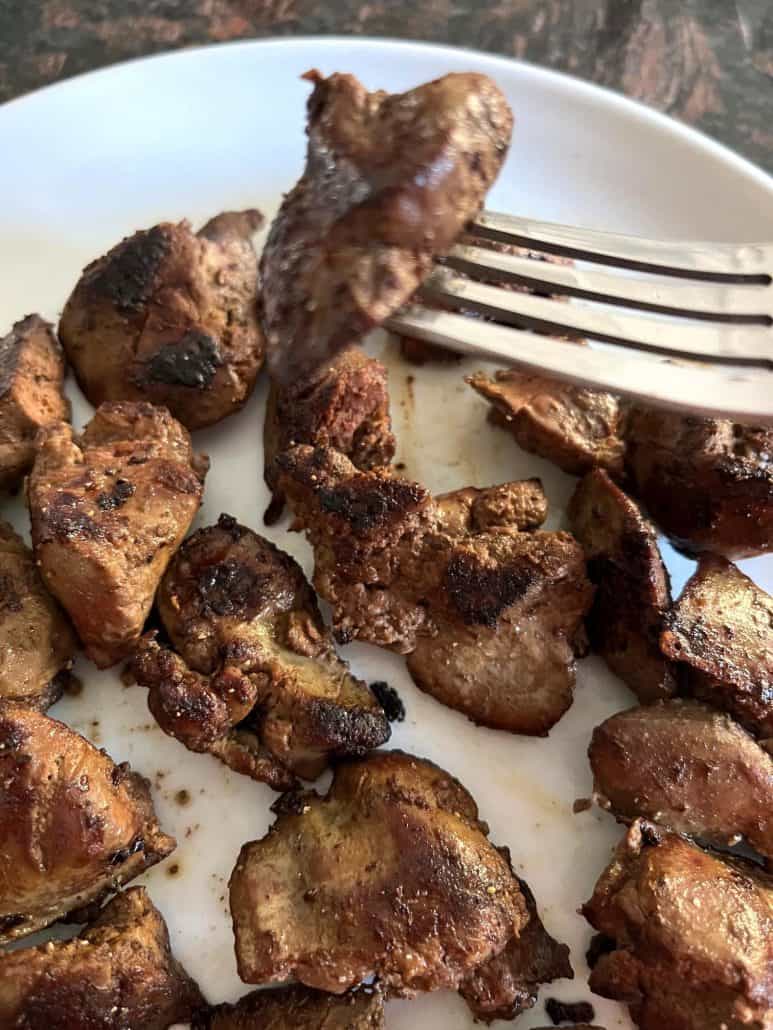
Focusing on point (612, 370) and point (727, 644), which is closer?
point (612, 370)

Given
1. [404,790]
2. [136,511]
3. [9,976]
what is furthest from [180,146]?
[9,976]

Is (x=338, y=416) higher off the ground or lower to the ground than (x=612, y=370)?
lower

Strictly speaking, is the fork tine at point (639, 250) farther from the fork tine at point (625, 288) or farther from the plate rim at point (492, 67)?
the plate rim at point (492, 67)

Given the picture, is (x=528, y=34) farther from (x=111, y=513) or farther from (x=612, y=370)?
(x=111, y=513)

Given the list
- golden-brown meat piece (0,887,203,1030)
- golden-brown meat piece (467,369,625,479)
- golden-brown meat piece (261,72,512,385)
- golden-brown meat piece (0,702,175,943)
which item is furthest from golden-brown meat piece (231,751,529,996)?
golden-brown meat piece (261,72,512,385)

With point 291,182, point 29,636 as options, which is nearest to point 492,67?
point 291,182

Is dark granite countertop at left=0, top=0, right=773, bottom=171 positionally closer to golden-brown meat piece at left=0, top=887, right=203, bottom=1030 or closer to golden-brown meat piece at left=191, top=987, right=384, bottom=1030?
golden-brown meat piece at left=0, top=887, right=203, bottom=1030

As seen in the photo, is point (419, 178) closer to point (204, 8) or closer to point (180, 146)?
point (180, 146)
